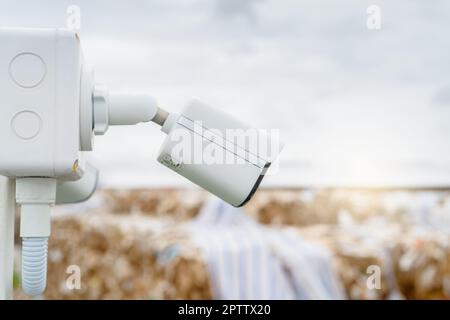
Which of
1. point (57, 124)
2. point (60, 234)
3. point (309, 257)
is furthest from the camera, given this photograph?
point (60, 234)

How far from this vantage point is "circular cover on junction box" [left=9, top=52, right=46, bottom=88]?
1.59 ft

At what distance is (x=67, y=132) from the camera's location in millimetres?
490

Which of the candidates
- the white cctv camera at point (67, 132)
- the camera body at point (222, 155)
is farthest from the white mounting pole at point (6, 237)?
Answer: the camera body at point (222, 155)

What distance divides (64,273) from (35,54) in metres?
1.77

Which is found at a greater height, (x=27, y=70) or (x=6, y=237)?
(x=27, y=70)

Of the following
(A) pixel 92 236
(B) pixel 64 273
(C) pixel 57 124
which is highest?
(C) pixel 57 124

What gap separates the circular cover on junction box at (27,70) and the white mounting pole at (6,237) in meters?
0.13

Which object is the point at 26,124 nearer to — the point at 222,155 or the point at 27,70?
the point at 27,70

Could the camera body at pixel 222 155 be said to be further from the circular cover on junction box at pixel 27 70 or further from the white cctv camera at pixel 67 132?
the circular cover on junction box at pixel 27 70

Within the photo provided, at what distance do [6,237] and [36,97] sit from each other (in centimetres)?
16

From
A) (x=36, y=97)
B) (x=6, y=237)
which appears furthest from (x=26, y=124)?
(x=6, y=237)

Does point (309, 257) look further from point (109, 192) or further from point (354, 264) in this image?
point (109, 192)

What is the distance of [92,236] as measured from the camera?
2.17 m
